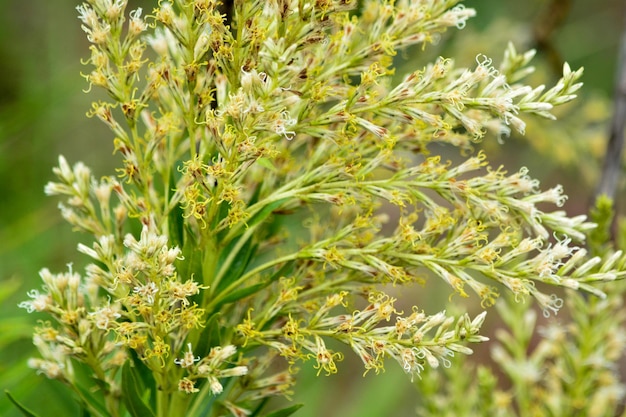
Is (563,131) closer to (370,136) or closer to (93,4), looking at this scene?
(370,136)

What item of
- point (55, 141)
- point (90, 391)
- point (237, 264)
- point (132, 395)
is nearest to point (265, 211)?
point (237, 264)

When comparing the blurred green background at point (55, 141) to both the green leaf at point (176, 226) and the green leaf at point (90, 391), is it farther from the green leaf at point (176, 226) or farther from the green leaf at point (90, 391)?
the green leaf at point (176, 226)

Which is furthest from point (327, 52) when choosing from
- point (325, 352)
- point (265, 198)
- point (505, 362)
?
point (505, 362)

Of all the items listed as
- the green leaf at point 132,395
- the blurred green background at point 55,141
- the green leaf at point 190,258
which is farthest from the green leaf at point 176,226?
the blurred green background at point 55,141

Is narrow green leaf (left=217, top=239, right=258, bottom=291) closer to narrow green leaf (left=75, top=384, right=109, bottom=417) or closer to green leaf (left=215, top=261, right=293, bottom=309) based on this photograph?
green leaf (left=215, top=261, right=293, bottom=309)

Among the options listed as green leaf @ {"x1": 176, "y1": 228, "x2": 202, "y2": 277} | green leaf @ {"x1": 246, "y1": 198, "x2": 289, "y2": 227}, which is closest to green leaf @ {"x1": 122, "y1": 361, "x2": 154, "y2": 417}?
green leaf @ {"x1": 176, "y1": 228, "x2": 202, "y2": 277}

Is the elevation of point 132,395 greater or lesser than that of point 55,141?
lesser

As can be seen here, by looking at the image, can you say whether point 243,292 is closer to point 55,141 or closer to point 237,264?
point 237,264
